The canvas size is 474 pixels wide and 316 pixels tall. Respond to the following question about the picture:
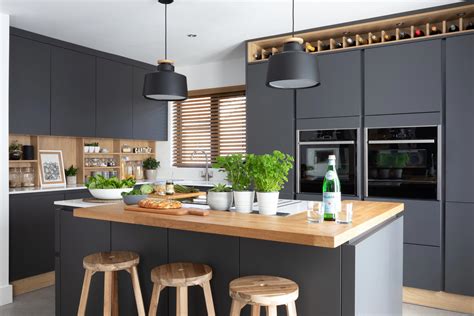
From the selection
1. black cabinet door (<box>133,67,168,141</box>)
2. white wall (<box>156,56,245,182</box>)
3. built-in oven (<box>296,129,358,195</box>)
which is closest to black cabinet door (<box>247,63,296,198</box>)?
built-in oven (<box>296,129,358,195</box>)

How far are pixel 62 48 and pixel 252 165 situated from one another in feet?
10.8

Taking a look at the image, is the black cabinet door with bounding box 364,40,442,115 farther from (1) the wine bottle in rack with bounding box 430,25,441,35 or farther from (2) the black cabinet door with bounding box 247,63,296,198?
(2) the black cabinet door with bounding box 247,63,296,198

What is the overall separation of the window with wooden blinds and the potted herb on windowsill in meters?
3.11

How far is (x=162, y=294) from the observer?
2.52 m

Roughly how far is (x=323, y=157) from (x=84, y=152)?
9.64 feet

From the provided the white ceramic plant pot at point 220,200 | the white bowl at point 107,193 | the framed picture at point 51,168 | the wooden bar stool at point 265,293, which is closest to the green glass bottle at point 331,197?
the wooden bar stool at point 265,293

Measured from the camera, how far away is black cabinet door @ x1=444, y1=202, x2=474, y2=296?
3.43 metres

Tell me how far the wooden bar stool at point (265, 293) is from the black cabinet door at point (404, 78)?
240 centimetres

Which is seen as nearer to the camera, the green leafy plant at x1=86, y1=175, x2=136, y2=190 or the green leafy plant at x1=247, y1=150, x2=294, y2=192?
the green leafy plant at x1=247, y1=150, x2=294, y2=192

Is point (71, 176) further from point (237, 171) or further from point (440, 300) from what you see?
point (440, 300)

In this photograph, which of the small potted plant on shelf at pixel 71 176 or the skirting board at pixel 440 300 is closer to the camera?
the skirting board at pixel 440 300

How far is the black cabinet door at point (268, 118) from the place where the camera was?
A: 430 centimetres

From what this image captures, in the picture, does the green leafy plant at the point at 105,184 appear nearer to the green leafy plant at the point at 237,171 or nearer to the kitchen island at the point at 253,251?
the kitchen island at the point at 253,251

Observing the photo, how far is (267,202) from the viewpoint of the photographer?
221 cm
